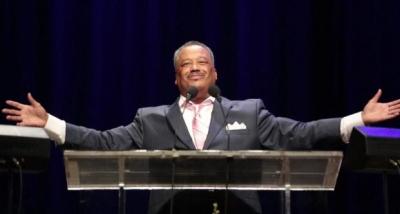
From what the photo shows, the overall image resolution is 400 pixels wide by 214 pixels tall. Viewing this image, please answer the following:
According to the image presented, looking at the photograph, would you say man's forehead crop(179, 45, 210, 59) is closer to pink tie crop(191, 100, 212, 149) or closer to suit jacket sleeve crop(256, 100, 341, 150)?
pink tie crop(191, 100, 212, 149)

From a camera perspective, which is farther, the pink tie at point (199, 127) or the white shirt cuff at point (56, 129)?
the pink tie at point (199, 127)

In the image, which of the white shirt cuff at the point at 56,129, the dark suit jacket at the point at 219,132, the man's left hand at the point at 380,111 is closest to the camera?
the man's left hand at the point at 380,111

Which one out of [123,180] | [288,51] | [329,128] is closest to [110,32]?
[288,51]

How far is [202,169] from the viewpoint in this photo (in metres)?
2.59

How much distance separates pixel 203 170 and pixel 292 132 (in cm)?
114

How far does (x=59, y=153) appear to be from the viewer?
15.1 ft

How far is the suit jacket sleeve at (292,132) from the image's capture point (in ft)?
11.5

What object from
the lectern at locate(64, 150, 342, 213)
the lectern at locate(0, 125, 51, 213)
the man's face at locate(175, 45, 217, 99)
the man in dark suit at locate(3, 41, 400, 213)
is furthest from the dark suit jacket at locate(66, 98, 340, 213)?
the lectern at locate(64, 150, 342, 213)

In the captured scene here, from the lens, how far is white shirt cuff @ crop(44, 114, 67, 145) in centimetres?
341

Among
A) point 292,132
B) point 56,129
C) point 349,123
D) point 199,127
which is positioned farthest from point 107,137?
point 349,123

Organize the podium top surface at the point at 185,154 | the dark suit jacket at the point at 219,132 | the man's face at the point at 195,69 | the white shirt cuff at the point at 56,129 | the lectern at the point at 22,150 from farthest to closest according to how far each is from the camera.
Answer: the man's face at the point at 195,69 → the dark suit jacket at the point at 219,132 → the white shirt cuff at the point at 56,129 → the lectern at the point at 22,150 → the podium top surface at the point at 185,154

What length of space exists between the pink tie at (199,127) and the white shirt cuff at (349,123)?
638 mm

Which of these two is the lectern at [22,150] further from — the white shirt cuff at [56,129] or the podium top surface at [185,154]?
the white shirt cuff at [56,129]

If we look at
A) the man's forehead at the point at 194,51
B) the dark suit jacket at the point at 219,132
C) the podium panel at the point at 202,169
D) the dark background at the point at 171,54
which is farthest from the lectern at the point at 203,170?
the dark background at the point at 171,54
